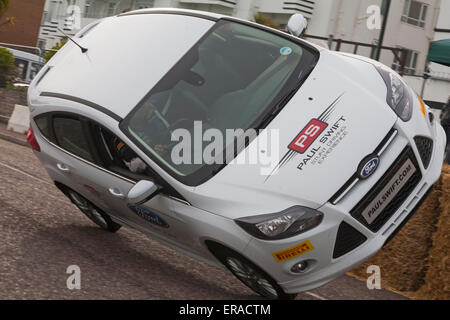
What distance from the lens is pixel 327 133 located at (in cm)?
465

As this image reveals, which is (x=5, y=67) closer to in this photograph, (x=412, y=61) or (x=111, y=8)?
(x=412, y=61)

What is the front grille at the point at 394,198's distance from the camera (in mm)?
4402

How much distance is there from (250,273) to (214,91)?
1.42 meters

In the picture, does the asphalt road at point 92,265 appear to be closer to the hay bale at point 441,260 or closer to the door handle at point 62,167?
the hay bale at point 441,260

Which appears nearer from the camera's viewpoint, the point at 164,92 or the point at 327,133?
the point at 327,133

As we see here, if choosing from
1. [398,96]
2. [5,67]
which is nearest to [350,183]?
[398,96]

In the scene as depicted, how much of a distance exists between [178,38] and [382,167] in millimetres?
2039

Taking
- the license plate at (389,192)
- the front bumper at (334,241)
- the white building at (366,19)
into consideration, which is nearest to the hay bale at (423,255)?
the front bumper at (334,241)

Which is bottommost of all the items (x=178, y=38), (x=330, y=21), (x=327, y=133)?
(x=330, y=21)

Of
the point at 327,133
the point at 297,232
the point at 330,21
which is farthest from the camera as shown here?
the point at 330,21

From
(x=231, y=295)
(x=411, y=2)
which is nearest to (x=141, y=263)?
(x=231, y=295)

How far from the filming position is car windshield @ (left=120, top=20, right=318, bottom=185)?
484 cm
